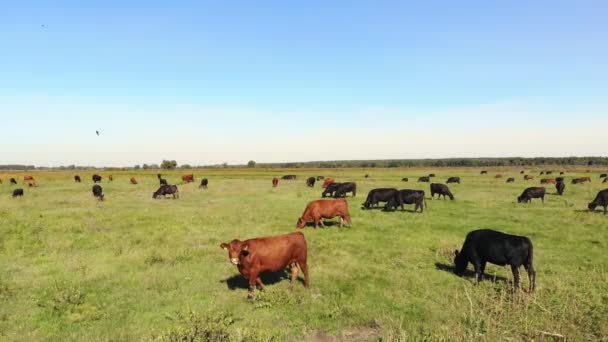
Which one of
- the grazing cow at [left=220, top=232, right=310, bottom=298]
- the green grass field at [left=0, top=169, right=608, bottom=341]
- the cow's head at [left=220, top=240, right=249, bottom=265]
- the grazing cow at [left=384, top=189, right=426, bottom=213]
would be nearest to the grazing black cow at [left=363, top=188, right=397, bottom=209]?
the grazing cow at [left=384, top=189, right=426, bottom=213]

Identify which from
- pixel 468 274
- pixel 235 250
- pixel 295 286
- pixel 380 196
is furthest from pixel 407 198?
pixel 235 250

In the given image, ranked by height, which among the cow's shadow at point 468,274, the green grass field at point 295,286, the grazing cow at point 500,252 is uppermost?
the grazing cow at point 500,252

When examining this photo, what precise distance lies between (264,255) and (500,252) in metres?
6.76

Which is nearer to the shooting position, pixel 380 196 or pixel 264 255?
pixel 264 255

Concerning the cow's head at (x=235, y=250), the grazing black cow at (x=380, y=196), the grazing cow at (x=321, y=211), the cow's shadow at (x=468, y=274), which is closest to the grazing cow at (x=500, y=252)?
the cow's shadow at (x=468, y=274)

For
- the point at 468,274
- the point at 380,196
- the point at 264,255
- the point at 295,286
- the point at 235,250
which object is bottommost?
the point at 468,274

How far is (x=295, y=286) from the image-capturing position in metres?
11.2

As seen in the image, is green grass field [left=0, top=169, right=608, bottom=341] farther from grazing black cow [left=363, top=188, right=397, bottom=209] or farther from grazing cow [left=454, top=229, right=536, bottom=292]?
grazing black cow [left=363, top=188, right=397, bottom=209]

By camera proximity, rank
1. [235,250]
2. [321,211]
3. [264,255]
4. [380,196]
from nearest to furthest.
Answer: [235,250]
[264,255]
[321,211]
[380,196]

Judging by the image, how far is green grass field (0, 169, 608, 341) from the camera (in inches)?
330

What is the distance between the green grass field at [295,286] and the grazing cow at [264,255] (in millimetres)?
586

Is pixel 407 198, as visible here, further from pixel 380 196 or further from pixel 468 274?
pixel 468 274

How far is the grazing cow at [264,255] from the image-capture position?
1024 centimetres

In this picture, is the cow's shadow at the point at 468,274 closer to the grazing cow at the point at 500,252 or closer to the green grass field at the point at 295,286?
the green grass field at the point at 295,286
